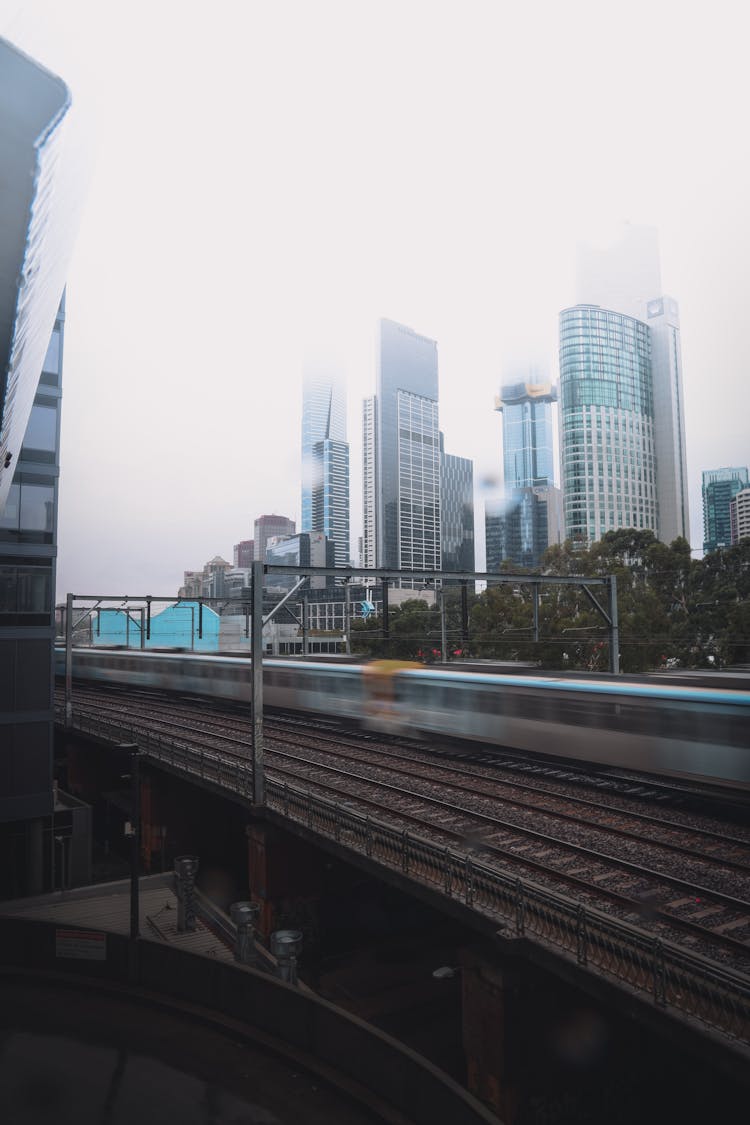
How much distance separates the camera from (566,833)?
31.6 feet

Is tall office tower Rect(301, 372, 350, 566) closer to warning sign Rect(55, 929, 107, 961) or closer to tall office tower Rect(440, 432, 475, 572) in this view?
tall office tower Rect(440, 432, 475, 572)

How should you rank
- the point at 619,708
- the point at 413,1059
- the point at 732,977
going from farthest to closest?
the point at 619,708 < the point at 413,1059 < the point at 732,977

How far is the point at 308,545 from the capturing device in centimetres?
6500

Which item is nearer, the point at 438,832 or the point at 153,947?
the point at 153,947

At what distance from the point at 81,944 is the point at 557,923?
568 centimetres

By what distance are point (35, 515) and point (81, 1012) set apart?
10742 mm

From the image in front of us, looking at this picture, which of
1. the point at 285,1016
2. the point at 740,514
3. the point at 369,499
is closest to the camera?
the point at 285,1016

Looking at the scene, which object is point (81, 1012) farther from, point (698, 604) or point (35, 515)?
point (698, 604)

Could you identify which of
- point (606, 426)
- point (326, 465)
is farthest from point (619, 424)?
point (326, 465)

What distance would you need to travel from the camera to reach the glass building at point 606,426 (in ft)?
199

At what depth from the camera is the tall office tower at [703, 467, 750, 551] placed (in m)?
43.8

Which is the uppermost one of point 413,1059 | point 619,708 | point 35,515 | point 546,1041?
point 35,515

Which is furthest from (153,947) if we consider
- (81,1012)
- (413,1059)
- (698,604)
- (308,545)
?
(308,545)

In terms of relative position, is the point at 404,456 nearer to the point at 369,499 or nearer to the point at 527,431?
the point at 369,499
